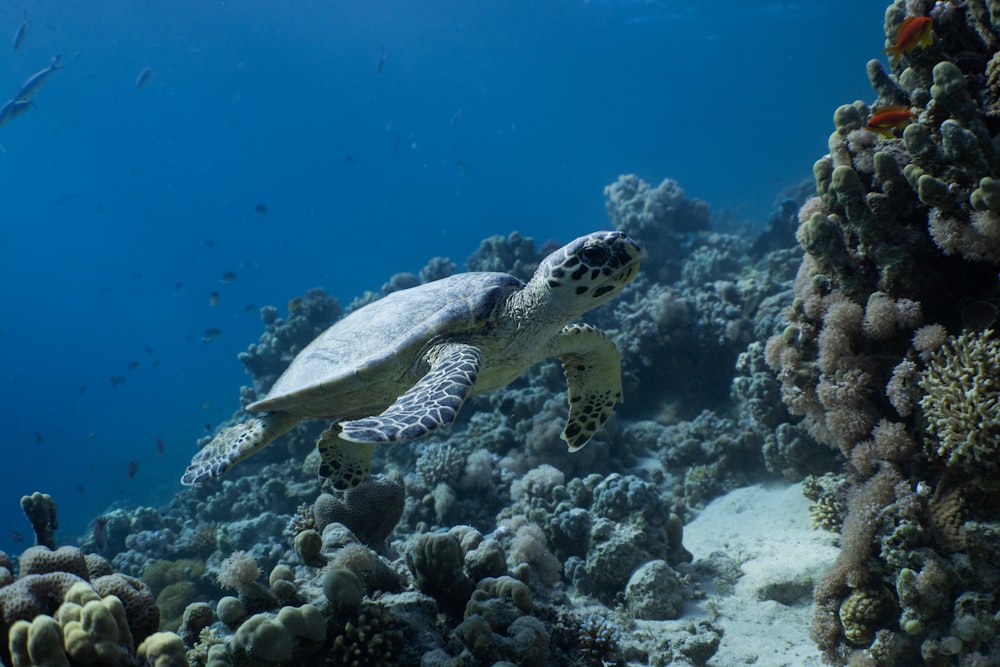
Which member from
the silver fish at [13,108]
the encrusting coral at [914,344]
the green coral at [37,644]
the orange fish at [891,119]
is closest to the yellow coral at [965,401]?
the encrusting coral at [914,344]

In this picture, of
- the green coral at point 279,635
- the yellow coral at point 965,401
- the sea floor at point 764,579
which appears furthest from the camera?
the sea floor at point 764,579

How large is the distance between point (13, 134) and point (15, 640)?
9413 cm

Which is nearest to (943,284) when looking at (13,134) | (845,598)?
(845,598)

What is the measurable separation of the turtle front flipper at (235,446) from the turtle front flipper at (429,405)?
2.11m

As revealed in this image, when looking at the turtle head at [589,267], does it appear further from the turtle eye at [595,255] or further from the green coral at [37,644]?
the green coral at [37,644]

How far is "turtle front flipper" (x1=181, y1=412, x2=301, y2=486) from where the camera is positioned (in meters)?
4.80

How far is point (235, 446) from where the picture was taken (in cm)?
509

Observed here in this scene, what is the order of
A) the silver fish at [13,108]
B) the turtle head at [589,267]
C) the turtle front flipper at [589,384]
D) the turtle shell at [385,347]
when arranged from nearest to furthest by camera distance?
the turtle head at [589,267] → the turtle shell at [385,347] → the turtle front flipper at [589,384] → the silver fish at [13,108]

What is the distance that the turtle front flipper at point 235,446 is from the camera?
4.80m

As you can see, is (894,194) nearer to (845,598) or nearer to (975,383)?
(975,383)

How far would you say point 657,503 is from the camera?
5.39m

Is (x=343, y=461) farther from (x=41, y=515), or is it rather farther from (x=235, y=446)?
(x=41, y=515)

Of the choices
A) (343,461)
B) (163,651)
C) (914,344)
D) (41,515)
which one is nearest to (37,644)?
(163,651)

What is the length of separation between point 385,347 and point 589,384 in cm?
218
